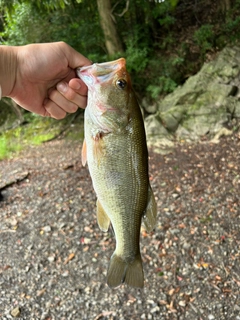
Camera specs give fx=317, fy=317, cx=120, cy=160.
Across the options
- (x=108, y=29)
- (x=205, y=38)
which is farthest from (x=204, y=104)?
(x=108, y=29)

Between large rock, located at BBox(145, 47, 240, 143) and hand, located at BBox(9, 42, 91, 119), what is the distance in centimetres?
479

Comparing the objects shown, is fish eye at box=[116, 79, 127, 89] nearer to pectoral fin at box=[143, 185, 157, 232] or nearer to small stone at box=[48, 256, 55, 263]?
pectoral fin at box=[143, 185, 157, 232]

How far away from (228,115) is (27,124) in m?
7.45

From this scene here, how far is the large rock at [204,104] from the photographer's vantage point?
697 centimetres

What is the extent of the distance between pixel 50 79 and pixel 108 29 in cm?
729

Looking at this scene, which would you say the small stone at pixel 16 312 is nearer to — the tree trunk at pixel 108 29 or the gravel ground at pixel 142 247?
the gravel ground at pixel 142 247

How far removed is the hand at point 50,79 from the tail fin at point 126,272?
3.65 feet

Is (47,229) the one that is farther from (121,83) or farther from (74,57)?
(121,83)

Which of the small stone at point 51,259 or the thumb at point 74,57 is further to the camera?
the small stone at point 51,259

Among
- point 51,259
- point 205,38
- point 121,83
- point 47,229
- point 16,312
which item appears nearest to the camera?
point 121,83

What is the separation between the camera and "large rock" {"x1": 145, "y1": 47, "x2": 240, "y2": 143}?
275 inches

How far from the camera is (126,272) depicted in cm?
213

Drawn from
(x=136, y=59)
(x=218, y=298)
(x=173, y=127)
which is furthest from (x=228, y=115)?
(x=218, y=298)

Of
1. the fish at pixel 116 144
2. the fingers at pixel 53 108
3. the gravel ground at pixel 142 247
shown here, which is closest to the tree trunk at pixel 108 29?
the gravel ground at pixel 142 247
